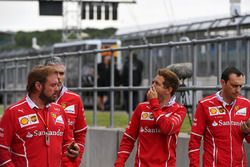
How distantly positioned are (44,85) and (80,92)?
26.8 feet

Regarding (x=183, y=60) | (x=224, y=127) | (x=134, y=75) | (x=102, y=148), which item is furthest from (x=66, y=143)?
(x=134, y=75)

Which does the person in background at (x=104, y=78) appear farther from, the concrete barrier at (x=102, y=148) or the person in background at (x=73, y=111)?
the person in background at (x=73, y=111)

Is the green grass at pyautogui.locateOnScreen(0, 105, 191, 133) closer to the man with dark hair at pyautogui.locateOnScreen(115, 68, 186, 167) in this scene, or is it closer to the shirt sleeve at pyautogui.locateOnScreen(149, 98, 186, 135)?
the man with dark hair at pyautogui.locateOnScreen(115, 68, 186, 167)

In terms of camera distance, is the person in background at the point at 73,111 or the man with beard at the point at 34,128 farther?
the person in background at the point at 73,111

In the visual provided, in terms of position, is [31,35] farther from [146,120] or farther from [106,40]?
[146,120]

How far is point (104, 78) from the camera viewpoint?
48.3ft

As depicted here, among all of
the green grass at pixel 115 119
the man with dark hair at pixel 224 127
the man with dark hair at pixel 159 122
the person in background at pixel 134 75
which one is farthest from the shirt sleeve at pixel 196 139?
the green grass at pixel 115 119

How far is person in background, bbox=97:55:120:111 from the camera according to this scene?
1430 centimetres

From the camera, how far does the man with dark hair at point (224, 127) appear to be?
827 centimetres

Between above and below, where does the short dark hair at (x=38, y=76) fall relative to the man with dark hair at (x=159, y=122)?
Answer: above

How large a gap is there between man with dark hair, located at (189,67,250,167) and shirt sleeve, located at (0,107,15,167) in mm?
1969

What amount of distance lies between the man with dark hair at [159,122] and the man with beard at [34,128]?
3.38ft

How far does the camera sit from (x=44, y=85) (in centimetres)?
732

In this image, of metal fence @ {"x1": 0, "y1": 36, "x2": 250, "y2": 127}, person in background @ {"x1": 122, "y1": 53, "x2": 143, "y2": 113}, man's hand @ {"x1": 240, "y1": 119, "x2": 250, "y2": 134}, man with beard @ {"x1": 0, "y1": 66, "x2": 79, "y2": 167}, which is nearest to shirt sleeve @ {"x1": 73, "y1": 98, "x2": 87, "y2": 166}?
man with beard @ {"x1": 0, "y1": 66, "x2": 79, "y2": 167}
